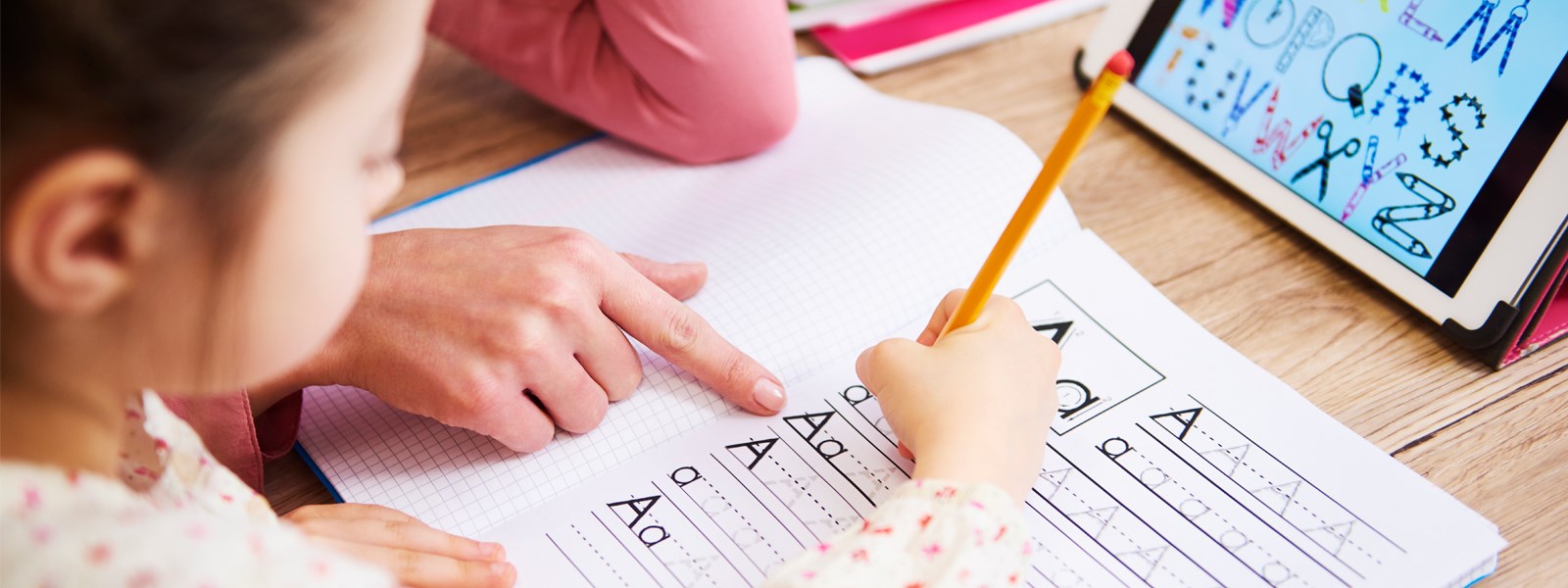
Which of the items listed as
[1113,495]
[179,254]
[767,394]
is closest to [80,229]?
[179,254]

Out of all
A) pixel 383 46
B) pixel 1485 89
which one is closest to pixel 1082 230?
pixel 1485 89

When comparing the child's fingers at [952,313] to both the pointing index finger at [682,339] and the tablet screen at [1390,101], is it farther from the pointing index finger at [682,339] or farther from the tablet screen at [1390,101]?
the tablet screen at [1390,101]

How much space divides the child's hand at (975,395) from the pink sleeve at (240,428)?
1.00ft

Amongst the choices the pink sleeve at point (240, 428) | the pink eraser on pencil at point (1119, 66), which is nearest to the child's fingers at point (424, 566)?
the pink sleeve at point (240, 428)

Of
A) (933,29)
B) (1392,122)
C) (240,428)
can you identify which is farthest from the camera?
(933,29)

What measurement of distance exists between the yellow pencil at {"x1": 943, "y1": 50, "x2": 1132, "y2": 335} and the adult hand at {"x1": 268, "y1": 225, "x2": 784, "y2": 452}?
0.11 meters

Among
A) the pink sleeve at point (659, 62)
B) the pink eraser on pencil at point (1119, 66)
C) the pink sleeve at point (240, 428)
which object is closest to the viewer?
the pink eraser on pencil at point (1119, 66)

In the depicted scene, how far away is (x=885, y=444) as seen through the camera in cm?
59

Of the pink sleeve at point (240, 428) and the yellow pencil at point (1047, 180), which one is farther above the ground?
the yellow pencil at point (1047, 180)

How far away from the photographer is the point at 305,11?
0.33 m

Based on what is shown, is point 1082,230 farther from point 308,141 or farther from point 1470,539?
point 308,141

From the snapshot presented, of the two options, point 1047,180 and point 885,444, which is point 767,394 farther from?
point 1047,180

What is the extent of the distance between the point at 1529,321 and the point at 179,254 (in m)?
0.66

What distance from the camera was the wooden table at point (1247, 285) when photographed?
1.94ft
